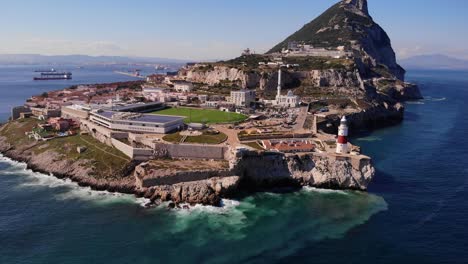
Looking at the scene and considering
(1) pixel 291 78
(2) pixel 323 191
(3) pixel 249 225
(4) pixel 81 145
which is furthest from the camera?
(1) pixel 291 78

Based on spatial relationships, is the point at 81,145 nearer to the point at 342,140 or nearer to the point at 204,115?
the point at 204,115

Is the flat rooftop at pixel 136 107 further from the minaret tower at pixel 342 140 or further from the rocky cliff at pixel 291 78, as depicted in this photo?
the minaret tower at pixel 342 140

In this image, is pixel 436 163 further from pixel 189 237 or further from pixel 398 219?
pixel 189 237

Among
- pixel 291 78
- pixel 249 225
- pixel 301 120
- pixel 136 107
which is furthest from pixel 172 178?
pixel 291 78

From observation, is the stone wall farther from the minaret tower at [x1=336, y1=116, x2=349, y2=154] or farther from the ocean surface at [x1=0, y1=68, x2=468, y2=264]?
the minaret tower at [x1=336, y1=116, x2=349, y2=154]

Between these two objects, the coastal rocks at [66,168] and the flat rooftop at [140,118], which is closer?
the coastal rocks at [66,168]

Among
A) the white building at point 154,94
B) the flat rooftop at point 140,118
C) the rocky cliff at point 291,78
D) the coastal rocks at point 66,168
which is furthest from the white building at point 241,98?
the coastal rocks at point 66,168
